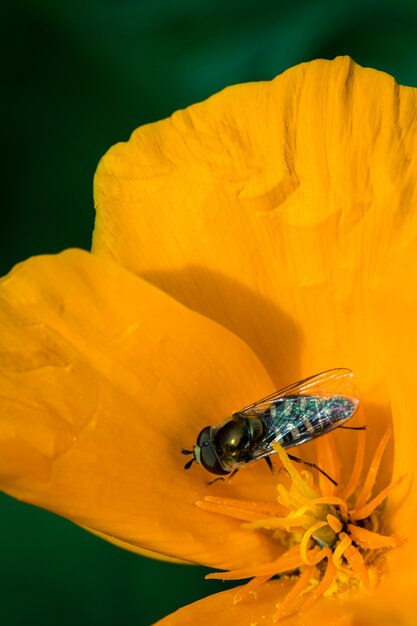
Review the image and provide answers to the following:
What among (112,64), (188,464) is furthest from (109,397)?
(112,64)

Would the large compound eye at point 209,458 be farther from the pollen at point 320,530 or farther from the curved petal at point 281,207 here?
the curved petal at point 281,207

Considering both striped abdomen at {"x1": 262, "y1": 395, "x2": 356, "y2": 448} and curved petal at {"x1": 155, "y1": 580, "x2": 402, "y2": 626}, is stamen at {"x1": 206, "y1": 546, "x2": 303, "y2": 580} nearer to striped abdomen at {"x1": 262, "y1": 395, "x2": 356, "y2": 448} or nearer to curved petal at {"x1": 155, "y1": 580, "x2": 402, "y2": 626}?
curved petal at {"x1": 155, "y1": 580, "x2": 402, "y2": 626}

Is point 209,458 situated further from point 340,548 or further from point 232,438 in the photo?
point 340,548

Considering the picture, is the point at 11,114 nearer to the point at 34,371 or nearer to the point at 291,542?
the point at 34,371

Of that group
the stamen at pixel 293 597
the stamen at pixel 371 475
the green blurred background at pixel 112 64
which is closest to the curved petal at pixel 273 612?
the stamen at pixel 293 597

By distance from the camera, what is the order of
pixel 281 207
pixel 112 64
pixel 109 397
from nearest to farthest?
pixel 109 397 → pixel 281 207 → pixel 112 64

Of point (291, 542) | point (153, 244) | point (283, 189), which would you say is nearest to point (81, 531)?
point (291, 542)

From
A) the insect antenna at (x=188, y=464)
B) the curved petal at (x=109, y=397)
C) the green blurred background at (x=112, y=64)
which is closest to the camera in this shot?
the curved petal at (x=109, y=397)
